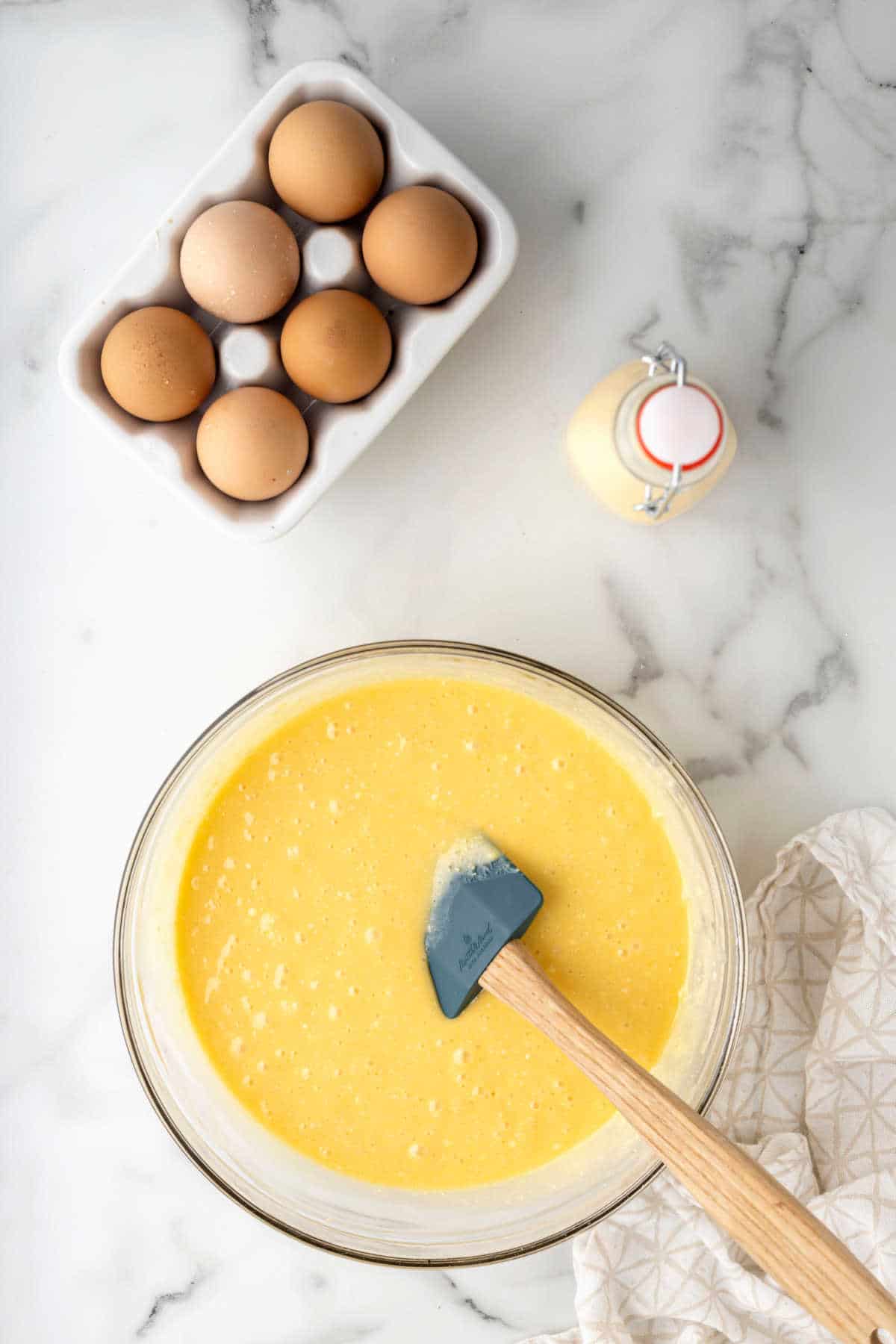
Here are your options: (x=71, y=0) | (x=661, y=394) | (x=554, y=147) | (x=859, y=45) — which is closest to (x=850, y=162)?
(x=859, y=45)

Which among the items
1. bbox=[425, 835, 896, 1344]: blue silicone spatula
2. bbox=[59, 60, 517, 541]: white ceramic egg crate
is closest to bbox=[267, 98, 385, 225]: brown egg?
bbox=[59, 60, 517, 541]: white ceramic egg crate

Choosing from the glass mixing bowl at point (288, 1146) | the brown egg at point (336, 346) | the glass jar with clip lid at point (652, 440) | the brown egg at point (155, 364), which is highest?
the glass jar with clip lid at point (652, 440)

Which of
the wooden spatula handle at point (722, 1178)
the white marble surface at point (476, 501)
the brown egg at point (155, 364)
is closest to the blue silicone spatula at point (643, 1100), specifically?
the wooden spatula handle at point (722, 1178)

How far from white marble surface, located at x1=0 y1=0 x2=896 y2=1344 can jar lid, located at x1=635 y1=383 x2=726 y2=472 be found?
0.76ft

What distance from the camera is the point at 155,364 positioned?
3.81 feet

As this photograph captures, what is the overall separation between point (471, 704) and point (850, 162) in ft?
2.56

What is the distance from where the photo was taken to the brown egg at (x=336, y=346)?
116 centimetres

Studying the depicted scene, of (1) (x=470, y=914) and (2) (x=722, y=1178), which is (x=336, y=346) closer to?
(1) (x=470, y=914)

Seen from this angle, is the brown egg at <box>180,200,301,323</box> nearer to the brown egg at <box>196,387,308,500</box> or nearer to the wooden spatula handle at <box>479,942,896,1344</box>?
the brown egg at <box>196,387,308,500</box>

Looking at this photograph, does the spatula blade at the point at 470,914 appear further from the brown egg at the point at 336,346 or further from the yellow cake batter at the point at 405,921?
the brown egg at the point at 336,346

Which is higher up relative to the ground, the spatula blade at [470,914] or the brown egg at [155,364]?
the brown egg at [155,364]

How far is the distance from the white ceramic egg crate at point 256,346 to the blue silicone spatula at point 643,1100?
0.44 m

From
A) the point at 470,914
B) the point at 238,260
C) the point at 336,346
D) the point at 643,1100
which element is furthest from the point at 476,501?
the point at 643,1100

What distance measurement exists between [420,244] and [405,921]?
0.71 m
